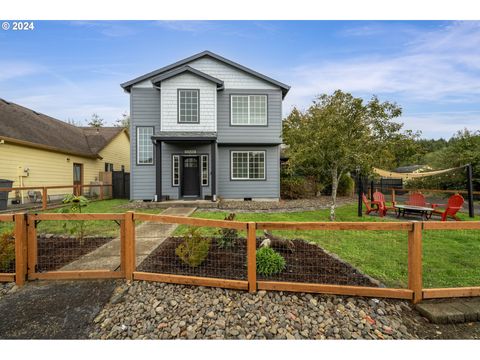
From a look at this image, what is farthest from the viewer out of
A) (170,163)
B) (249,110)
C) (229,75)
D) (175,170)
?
(249,110)

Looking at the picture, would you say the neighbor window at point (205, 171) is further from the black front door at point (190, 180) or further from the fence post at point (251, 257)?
the fence post at point (251, 257)

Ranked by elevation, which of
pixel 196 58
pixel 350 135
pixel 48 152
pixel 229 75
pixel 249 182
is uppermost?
pixel 196 58

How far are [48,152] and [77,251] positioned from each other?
13.3 metres

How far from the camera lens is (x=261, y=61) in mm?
18500

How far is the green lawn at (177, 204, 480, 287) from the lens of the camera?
400cm

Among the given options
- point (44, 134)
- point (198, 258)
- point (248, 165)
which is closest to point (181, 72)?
point (248, 165)

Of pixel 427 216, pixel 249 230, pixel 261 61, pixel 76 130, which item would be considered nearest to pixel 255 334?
pixel 249 230

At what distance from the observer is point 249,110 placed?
46.0 ft

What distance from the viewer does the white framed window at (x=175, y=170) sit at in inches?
533

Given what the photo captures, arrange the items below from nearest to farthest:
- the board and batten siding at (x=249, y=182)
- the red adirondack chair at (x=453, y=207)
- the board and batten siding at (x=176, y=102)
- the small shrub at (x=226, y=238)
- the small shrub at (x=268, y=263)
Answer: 1. the small shrub at (x=268, y=263)
2. the small shrub at (x=226, y=238)
3. the red adirondack chair at (x=453, y=207)
4. the board and batten siding at (x=176, y=102)
5. the board and batten siding at (x=249, y=182)

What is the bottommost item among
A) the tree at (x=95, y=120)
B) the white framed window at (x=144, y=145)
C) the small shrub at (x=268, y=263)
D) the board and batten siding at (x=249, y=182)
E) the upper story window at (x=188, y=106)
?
the small shrub at (x=268, y=263)

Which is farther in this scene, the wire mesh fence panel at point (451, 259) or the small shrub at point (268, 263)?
the wire mesh fence panel at point (451, 259)

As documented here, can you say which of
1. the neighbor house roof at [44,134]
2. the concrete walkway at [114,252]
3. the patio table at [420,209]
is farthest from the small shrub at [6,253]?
the patio table at [420,209]

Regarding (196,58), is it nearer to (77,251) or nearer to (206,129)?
(206,129)
